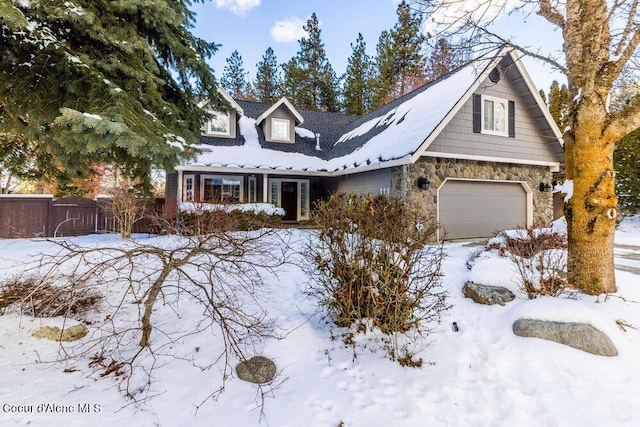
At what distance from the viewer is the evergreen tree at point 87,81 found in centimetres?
313

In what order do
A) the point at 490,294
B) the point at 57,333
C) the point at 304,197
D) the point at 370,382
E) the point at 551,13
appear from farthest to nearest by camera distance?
the point at 304,197 → the point at 551,13 → the point at 490,294 → the point at 57,333 → the point at 370,382

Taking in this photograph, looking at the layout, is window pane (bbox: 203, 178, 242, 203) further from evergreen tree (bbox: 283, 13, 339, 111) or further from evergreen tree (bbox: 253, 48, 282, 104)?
evergreen tree (bbox: 253, 48, 282, 104)

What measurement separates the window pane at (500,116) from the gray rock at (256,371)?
10698 millimetres

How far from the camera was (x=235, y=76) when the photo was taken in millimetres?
27453

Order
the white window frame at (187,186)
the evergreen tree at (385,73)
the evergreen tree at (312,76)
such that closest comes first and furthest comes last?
the white window frame at (187,186) → the evergreen tree at (385,73) → the evergreen tree at (312,76)

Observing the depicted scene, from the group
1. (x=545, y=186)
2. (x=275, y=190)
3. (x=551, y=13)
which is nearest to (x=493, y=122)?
(x=545, y=186)

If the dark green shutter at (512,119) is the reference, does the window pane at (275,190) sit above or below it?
below

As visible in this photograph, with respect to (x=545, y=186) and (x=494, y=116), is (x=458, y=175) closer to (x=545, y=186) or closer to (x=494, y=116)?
(x=494, y=116)

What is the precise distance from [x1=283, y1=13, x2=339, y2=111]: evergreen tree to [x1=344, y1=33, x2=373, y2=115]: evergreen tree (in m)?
1.22

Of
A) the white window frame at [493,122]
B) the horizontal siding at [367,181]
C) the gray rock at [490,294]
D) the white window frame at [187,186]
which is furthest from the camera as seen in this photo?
the white window frame at [187,186]

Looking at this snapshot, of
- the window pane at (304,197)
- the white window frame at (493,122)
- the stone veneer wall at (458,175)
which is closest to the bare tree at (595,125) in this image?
the stone veneer wall at (458,175)

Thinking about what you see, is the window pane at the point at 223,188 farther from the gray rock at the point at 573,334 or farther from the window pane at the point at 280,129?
the gray rock at the point at 573,334

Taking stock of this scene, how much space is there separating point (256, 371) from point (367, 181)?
9.18 m

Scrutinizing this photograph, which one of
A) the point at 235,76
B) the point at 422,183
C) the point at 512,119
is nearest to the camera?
the point at 422,183
